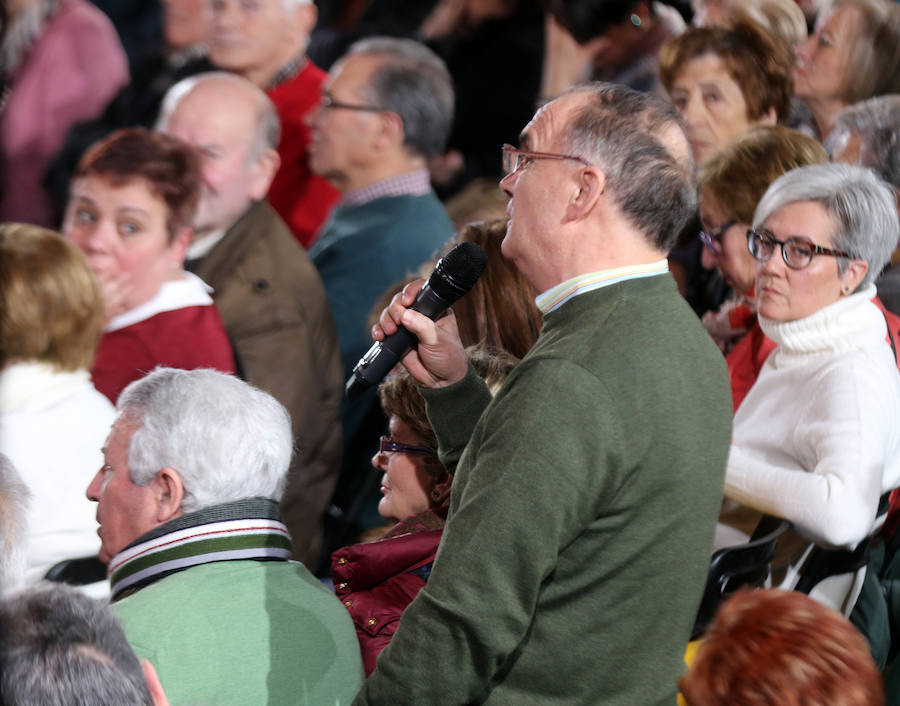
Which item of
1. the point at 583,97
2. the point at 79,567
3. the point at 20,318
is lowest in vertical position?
the point at 79,567

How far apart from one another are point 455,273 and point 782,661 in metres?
0.74

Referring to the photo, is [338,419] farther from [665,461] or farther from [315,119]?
[665,461]

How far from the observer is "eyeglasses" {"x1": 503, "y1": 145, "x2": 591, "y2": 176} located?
1.72 meters

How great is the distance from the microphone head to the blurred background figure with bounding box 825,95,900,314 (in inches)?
57.0

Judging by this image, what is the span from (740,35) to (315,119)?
146 cm

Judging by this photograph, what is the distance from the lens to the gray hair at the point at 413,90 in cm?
408

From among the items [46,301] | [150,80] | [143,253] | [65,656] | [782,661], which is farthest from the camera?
[150,80]

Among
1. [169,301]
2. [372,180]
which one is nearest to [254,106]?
[372,180]

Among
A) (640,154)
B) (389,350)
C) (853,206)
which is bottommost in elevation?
(853,206)

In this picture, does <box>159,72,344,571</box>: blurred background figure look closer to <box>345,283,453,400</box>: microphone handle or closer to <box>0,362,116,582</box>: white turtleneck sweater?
<box>0,362,116,582</box>: white turtleneck sweater

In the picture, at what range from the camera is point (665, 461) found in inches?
62.8

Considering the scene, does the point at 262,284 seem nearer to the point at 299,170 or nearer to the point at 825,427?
the point at 299,170

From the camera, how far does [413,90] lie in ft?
13.4

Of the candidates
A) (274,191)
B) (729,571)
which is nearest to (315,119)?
(274,191)
